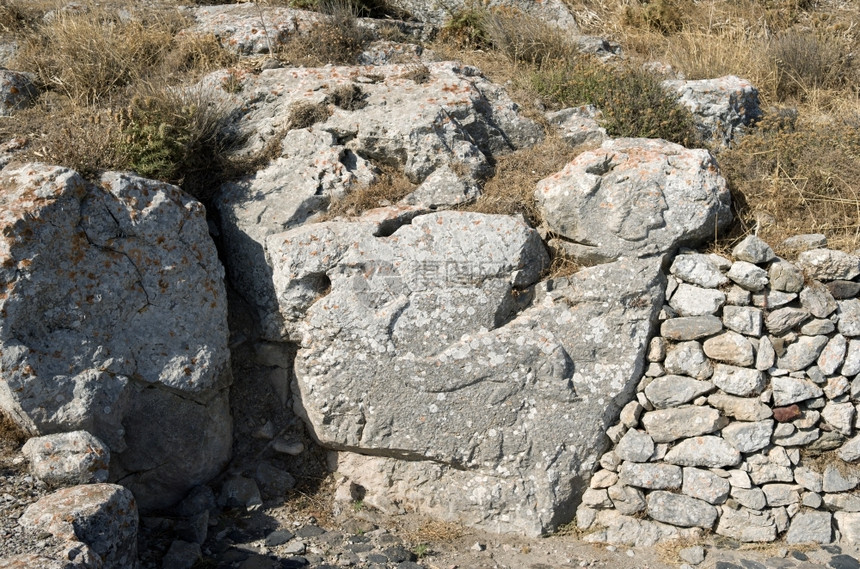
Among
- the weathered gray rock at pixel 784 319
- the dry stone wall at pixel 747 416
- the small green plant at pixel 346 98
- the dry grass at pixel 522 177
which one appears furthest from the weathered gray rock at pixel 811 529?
the small green plant at pixel 346 98

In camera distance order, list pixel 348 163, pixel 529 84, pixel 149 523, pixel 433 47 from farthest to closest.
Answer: pixel 433 47 < pixel 529 84 < pixel 348 163 < pixel 149 523

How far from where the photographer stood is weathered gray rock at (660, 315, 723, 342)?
15.9ft

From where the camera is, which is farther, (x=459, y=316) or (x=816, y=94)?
(x=816, y=94)

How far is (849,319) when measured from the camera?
4.76 meters

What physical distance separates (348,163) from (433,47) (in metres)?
2.62

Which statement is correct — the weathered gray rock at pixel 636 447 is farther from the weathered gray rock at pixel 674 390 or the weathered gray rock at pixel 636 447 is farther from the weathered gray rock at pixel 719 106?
the weathered gray rock at pixel 719 106

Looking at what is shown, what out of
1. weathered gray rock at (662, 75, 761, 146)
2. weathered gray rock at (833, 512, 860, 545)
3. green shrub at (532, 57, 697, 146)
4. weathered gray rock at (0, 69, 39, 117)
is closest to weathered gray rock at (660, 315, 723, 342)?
weathered gray rock at (833, 512, 860, 545)

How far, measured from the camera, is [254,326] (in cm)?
534

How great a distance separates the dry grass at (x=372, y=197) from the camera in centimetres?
544

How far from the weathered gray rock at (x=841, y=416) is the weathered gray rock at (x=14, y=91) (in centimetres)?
660

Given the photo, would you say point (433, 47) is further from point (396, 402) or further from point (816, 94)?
point (396, 402)

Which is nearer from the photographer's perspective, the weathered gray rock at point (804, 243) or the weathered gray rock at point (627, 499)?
the weathered gray rock at point (627, 499)

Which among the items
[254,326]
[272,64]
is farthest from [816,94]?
[254,326]

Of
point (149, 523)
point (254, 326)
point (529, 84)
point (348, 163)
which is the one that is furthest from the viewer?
point (529, 84)
